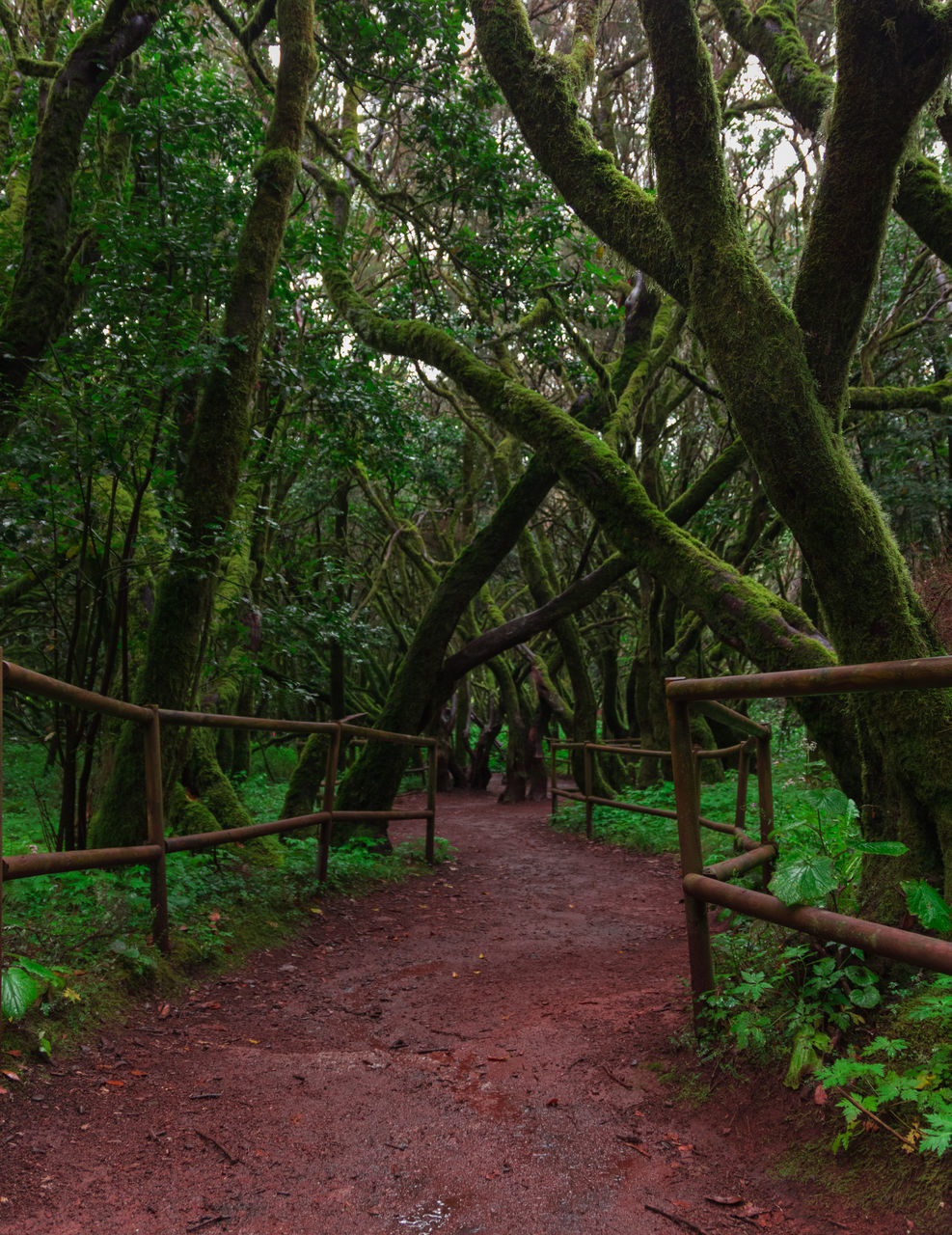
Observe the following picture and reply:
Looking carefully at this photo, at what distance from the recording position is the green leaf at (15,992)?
219 cm

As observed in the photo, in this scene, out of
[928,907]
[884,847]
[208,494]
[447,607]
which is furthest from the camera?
[447,607]

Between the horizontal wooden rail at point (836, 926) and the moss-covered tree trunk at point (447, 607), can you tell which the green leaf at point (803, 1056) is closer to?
the horizontal wooden rail at point (836, 926)

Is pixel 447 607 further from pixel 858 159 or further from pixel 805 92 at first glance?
pixel 858 159

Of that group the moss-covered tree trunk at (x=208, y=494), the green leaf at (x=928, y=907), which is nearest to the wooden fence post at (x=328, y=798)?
the moss-covered tree trunk at (x=208, y=494)

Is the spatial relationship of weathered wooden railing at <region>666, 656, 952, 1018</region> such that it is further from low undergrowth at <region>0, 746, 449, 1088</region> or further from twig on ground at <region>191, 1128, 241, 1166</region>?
low undergrowth at <region>0, 746, 449, 1088</region>

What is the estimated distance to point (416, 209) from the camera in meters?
7.62

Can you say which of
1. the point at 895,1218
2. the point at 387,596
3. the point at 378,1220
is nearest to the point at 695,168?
the point at 895,1218

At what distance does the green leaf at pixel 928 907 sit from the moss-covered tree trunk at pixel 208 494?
4.00m

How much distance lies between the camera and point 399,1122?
2465mm

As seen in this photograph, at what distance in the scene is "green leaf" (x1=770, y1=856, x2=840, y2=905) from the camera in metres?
2.15

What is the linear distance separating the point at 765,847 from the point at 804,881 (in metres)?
0.87

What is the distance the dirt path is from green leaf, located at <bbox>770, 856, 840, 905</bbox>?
0.61 m

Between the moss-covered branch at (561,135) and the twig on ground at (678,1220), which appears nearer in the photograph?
the twig on ground at (678,1220)

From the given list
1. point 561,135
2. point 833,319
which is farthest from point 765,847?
point 561,135
